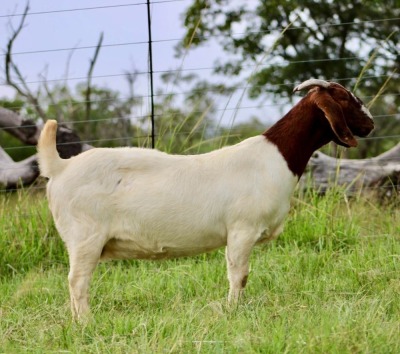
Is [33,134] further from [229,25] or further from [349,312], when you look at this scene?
[229,25]

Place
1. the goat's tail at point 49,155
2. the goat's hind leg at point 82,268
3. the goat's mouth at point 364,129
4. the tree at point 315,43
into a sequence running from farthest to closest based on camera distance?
the tree at point 315,43
the goat's mouth at point 364,129
the goat's tail at point 49,155
the goat's hind leg at point 82,268

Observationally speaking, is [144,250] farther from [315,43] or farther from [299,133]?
[315,43]

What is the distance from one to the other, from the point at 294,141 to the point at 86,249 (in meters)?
1.27

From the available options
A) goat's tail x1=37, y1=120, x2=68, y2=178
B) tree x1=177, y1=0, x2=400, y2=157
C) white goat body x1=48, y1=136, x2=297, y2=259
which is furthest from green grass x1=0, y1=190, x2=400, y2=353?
tree x1=177, y1=0, x2=400, y2=157

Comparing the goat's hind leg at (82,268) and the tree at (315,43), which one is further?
the tree at (315,43)

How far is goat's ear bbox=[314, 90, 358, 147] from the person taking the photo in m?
4.38

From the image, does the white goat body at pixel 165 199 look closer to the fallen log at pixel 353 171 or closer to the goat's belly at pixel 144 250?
the goat's belly at pixel 144 250

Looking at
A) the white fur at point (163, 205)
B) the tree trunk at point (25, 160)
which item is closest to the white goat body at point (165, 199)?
the white fur at point (163, 205)

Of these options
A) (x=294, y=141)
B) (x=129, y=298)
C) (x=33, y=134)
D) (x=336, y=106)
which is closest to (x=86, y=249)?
(x=129, y=298)

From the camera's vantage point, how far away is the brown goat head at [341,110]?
439cm

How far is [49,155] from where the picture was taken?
172 inches

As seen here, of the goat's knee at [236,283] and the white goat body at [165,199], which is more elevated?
the white goat body at [165,199]

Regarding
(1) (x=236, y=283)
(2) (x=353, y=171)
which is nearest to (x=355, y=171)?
(2) (x=353, y=171)

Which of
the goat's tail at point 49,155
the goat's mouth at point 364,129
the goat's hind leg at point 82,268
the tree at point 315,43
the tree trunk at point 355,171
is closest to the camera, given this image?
the goat's hind leg at point 82,268
